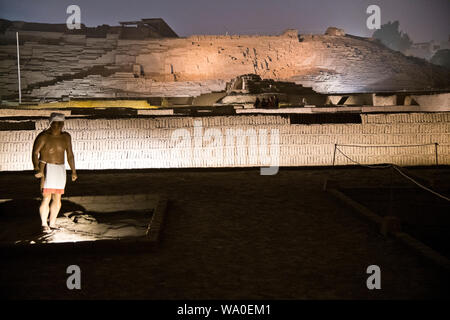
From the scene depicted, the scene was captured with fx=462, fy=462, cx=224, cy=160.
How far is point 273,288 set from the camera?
3.93 meters

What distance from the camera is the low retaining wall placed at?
10.2 m

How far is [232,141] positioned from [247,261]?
234 inches

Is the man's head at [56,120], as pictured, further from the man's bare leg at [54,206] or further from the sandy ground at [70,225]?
the sandy ground at [70,225]

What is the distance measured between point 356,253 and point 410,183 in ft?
13.4

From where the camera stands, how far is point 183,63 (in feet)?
181

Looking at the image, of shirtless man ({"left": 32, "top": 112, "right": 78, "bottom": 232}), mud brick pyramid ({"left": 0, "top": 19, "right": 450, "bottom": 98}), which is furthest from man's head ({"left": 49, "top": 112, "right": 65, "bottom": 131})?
mud brick pyramid ({"left": 0, "top": 19, "right": 450, "bottom": 98})

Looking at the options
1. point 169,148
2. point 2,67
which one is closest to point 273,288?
point 169,148

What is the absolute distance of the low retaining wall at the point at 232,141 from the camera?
1018 cm

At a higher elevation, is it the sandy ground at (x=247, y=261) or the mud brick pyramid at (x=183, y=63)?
the mud brick pyramid at (x=183, y=63)

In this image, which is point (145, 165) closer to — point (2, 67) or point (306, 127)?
point (306, 127)

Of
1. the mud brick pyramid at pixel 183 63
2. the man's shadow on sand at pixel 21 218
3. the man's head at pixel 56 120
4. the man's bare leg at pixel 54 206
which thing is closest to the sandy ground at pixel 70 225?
the man's shadow on sand at pixel 21 218

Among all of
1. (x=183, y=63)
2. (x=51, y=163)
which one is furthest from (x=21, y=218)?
(x=183, y=63)

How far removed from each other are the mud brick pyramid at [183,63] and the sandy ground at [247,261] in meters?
34.4

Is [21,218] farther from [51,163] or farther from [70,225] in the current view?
[51,163]
